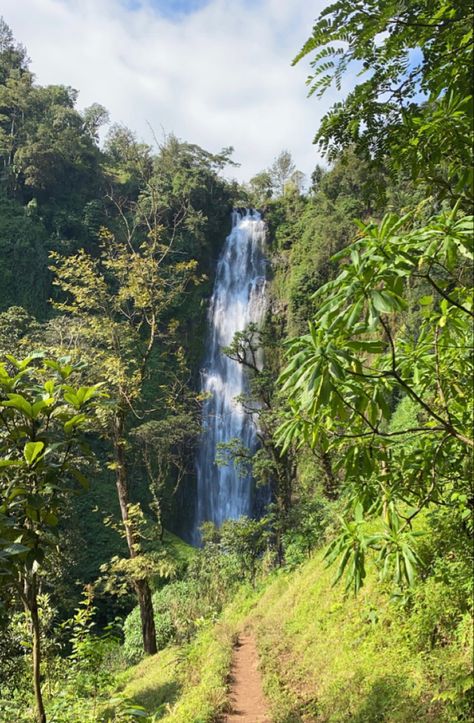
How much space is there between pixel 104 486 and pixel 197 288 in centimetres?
1363

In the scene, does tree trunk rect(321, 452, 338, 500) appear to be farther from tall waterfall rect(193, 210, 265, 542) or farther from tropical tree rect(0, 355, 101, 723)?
tropical tree rect(0, 355, 101, 723)

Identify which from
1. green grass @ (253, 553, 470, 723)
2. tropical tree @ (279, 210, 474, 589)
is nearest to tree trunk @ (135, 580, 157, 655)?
green grass @ (253, 553, 470, 723)

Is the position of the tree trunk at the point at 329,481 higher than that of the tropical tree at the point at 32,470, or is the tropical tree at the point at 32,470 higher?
the tropical tree at the point at 32,470

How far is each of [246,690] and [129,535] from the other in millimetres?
3863

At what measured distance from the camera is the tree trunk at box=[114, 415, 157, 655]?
8.37 m

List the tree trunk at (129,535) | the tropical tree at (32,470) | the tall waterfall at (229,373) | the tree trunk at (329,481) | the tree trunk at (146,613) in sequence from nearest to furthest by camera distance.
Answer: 1. the tropical tree at (32,470)
2. the tree trunk at (129,535)
3. the tree trunk at (146,613)
4. the tree trunk at (329,481)
5. the tall waterfall at (229,373)

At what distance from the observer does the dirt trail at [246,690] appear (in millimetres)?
4805

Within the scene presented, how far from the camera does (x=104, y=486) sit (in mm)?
22203

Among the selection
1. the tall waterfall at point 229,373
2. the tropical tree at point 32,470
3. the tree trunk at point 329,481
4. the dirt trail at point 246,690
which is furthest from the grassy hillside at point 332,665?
the tall waterfall at point 229,373

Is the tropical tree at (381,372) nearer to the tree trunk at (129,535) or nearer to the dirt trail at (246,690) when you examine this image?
the dirt trail at (246,690)

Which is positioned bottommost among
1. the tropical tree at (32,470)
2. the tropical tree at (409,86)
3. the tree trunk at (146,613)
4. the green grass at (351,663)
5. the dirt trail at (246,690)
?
the tree trunk at (146,613)

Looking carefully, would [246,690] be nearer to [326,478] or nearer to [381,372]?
[381,372]

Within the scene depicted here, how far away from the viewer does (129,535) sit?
8.74 metres

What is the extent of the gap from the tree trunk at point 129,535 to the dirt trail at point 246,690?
7.18ft
